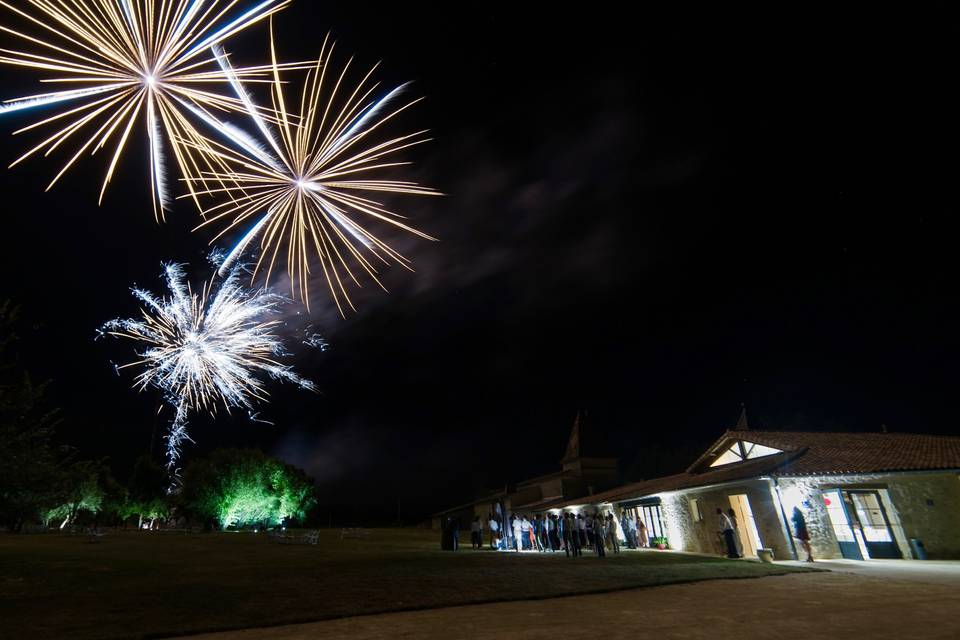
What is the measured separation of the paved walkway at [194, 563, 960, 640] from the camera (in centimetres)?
611

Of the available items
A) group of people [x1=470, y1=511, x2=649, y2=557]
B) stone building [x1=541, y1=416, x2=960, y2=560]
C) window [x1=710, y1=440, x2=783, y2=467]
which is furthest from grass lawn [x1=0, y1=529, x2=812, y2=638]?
window [x1=710, y1=440, x2=783, y2=467]

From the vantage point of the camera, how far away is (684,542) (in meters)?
20.2

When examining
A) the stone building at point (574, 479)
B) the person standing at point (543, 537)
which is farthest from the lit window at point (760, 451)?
the stone building at point (574, 479)

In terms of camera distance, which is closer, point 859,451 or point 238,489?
point 859,451

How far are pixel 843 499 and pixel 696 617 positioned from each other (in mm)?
12324

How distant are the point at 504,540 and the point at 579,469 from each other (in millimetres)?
20645

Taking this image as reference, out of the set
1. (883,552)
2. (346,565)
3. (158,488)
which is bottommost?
(883,552)

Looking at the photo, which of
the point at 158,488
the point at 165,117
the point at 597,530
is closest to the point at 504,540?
the point at 597,530

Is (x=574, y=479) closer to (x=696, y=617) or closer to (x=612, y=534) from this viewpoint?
(x=612, y=534)

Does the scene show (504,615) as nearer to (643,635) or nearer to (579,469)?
(643,635)

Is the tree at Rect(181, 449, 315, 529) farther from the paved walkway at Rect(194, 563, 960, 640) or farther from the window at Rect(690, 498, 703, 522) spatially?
the paved walkway at Rect(194, 563, 960, 640)

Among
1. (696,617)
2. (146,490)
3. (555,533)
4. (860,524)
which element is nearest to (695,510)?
(860,524)

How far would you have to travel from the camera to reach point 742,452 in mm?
21078

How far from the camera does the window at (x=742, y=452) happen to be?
65.3 feet
